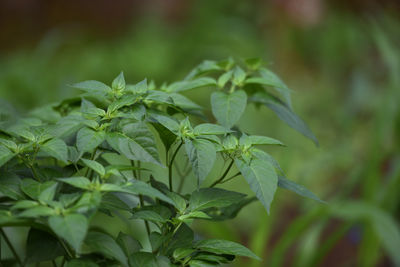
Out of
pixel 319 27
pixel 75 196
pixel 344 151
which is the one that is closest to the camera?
pixel 75 196

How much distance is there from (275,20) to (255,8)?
0.70 meters

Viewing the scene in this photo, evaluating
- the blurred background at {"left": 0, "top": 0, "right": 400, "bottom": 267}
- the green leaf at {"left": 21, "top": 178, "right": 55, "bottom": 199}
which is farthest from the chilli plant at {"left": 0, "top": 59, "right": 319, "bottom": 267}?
the blurred background at {"left": 0, "top": 0, "right": 400, "bottom": 267}

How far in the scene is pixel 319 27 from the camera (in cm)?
354

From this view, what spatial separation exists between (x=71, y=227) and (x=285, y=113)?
1.41 feet

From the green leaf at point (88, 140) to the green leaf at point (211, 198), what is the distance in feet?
0.45

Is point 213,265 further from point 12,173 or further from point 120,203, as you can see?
point 12,173

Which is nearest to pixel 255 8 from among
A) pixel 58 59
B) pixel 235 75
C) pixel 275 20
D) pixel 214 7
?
pixel 214 7

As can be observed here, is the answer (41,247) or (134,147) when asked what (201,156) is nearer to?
(134,147)

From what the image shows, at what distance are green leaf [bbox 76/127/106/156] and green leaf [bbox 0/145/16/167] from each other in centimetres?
8

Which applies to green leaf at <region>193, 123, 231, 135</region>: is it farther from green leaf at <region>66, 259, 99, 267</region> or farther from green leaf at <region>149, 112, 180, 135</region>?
green leaf at <region>66, 259, 99, 267</region>

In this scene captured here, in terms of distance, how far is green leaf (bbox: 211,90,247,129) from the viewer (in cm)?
70

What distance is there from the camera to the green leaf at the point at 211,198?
2.06 ft

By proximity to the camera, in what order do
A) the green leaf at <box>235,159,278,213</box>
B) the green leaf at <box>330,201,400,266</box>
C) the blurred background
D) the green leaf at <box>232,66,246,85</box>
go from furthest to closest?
1. the blurred background
2. the green leaf at <box>330,201,400,266</box>
3. the green leaf at <box>232,66,246,85</box>
4. the green leaf at <box>235,159,278,213</box>

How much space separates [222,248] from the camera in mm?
597
